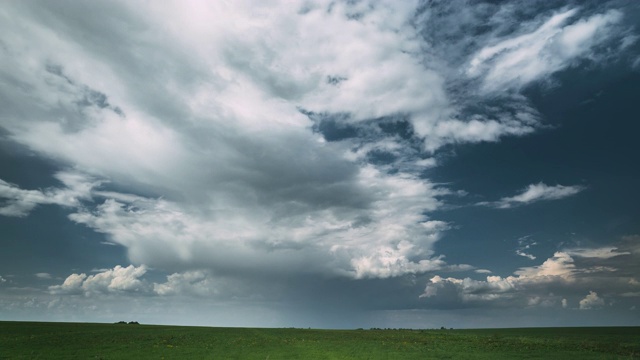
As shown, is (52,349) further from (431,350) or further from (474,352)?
(474,352)

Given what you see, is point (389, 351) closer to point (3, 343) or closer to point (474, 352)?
point (474, 352)

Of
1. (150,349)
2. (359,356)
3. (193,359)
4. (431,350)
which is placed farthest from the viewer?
(431,350)

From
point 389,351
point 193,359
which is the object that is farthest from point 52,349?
point 389,351

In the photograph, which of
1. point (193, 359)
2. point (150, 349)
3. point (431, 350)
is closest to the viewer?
point (193, 359)

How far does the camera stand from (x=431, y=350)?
58000mm

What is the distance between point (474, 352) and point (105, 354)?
1890 inches

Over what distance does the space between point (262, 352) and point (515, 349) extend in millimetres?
37948

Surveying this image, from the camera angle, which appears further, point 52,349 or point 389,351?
point 389,351

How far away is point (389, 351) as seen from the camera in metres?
56.1

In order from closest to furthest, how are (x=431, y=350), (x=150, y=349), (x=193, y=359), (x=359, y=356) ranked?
1. (x=193, y=359)
2. (x=359, y=356)
3. (x=150, y=349)
4. (x=431, y=350)

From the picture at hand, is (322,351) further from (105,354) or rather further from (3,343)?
(3,343)

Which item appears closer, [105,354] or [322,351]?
[105,354]

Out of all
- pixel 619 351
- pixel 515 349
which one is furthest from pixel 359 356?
pixel 619 351

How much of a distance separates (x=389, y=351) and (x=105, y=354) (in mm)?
36262
